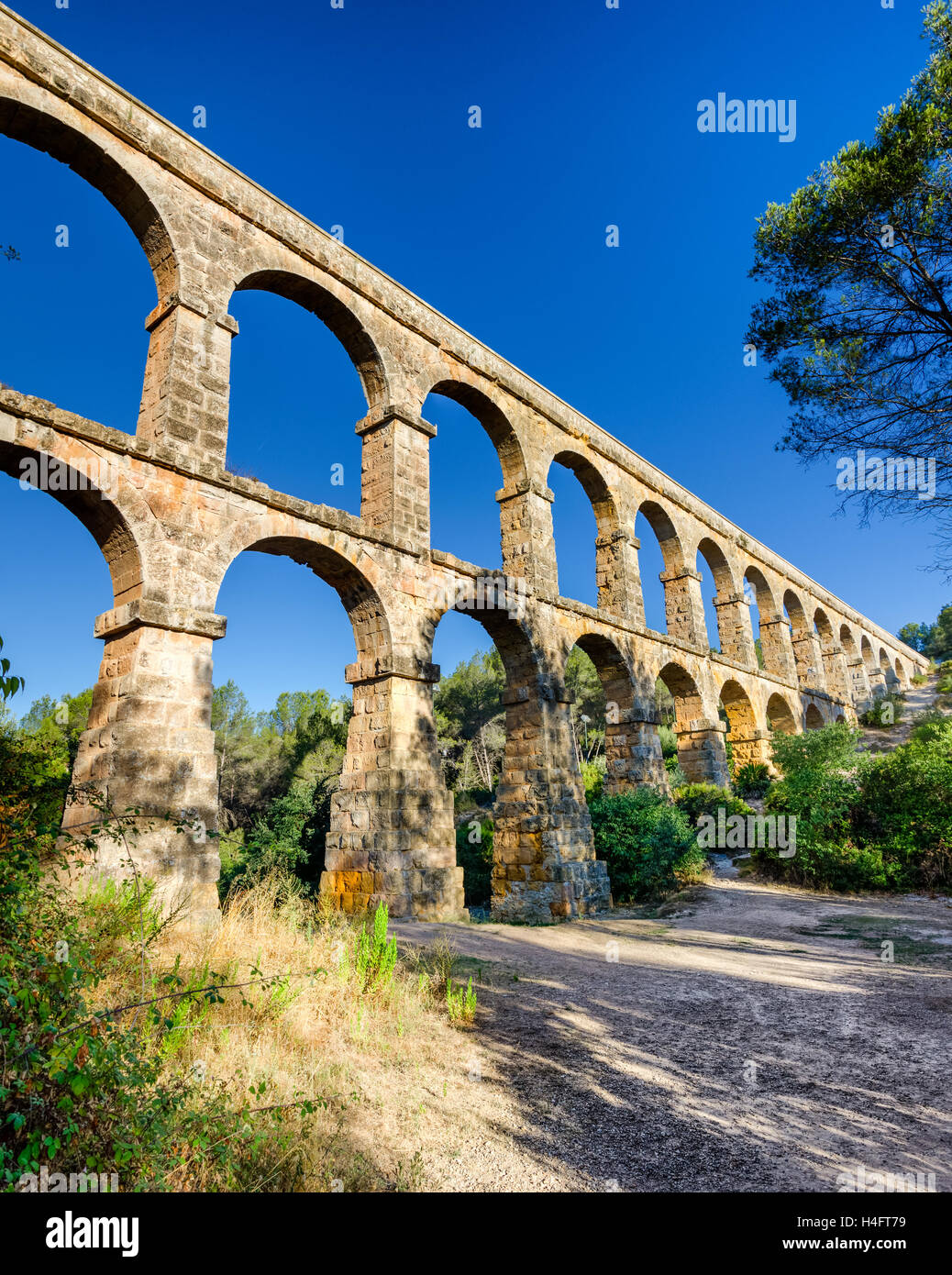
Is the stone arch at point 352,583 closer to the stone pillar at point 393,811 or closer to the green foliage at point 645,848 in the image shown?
the stone pillar at point 393,811

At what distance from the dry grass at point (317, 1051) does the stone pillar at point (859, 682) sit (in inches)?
1360

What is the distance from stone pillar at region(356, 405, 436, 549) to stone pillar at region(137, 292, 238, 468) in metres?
2.75

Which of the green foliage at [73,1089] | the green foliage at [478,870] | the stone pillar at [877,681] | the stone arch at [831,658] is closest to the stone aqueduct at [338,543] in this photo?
the green foliage at [478,870]

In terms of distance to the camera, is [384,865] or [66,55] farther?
[384,865]

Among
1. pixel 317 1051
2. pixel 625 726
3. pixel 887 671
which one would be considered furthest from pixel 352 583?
pixel 887 671

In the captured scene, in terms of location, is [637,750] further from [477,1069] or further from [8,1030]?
[8,1030]

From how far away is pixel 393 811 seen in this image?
9.09 metres

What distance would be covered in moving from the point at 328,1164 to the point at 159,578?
6134 millimetres

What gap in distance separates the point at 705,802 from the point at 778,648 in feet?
38.3

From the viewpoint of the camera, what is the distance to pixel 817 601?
30.7 m

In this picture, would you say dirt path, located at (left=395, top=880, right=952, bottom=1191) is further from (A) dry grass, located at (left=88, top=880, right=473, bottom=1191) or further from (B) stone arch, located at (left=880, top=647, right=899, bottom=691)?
(B) stone arch, located at (left=880, top=647, right=899, bottom=691)

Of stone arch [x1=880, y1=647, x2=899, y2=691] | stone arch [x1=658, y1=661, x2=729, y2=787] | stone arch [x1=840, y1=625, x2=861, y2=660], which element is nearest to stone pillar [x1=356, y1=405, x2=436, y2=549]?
stone arch [x1=658, y1=661, x2=729, y2=787]

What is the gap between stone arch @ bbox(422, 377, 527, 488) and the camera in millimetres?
12992
